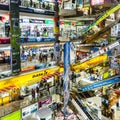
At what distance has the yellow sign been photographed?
1.63 metres

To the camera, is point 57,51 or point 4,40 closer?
point 4,40

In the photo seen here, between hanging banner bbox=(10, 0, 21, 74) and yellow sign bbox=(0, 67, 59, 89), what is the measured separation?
0.24 ft

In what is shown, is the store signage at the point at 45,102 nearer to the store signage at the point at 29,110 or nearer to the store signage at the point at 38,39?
the store signage at the point at 29,110

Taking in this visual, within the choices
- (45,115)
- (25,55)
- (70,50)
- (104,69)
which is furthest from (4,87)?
(104,69)

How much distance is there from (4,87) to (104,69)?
1795 millimetres

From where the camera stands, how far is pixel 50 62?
7.09ft

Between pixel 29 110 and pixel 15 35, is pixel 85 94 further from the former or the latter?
pixel 15 35

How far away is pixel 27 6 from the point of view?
5.92ft

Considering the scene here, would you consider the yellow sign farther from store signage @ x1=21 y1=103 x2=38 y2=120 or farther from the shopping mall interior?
store signage @ x1=21 y1=103 x2=38 y2=120

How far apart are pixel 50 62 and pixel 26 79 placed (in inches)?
16.4

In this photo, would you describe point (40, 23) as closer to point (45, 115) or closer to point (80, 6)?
point (80, 6)

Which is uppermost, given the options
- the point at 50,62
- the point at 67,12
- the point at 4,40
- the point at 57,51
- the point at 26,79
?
the point at 67,12

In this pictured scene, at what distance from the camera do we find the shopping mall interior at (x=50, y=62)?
1.67 m

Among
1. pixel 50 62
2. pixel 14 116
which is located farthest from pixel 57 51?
pixel 14 116
